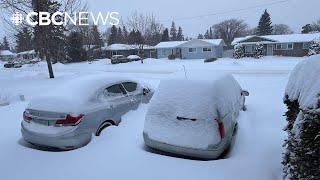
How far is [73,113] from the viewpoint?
6.10 metres

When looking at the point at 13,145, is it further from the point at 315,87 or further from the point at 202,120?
the point at 315,87

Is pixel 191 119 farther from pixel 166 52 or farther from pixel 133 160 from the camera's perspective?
pixel 166 52

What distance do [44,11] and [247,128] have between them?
80.0ft

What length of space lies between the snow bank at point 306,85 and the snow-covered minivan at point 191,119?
3.75 feet

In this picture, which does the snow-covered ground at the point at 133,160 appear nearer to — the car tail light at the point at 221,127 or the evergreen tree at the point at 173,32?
the car tail light at the point at 221,127

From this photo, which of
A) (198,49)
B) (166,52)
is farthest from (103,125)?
(166,52)

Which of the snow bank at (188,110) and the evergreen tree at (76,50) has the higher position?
the evergreen tree at (76,50)

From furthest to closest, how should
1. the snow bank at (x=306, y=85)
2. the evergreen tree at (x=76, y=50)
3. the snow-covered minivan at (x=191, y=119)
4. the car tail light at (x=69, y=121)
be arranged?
1. the evergreen tree at (x=76, y=50)
2. the car tail light at (x=69, y=121)
3. the snow-covered minivan at (x=191, y=119)
4. the snow bank at (x=306, y=85)

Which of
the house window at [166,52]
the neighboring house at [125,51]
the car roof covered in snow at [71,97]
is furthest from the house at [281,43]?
the car roof covered in snow at [71,97]

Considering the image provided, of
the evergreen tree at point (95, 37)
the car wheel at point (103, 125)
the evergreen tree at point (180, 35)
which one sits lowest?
the car wheel at point (103, 125)

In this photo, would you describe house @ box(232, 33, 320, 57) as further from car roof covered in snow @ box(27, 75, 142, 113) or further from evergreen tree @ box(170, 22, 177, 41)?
evergreen tree @ box(170, 22, 177, 41)

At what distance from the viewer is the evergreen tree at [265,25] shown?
77062 mm

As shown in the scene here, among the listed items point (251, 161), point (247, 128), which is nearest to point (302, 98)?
point (251, 161)

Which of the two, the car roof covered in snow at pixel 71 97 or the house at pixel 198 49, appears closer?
the car roof covered in snow at pixel 71 97
